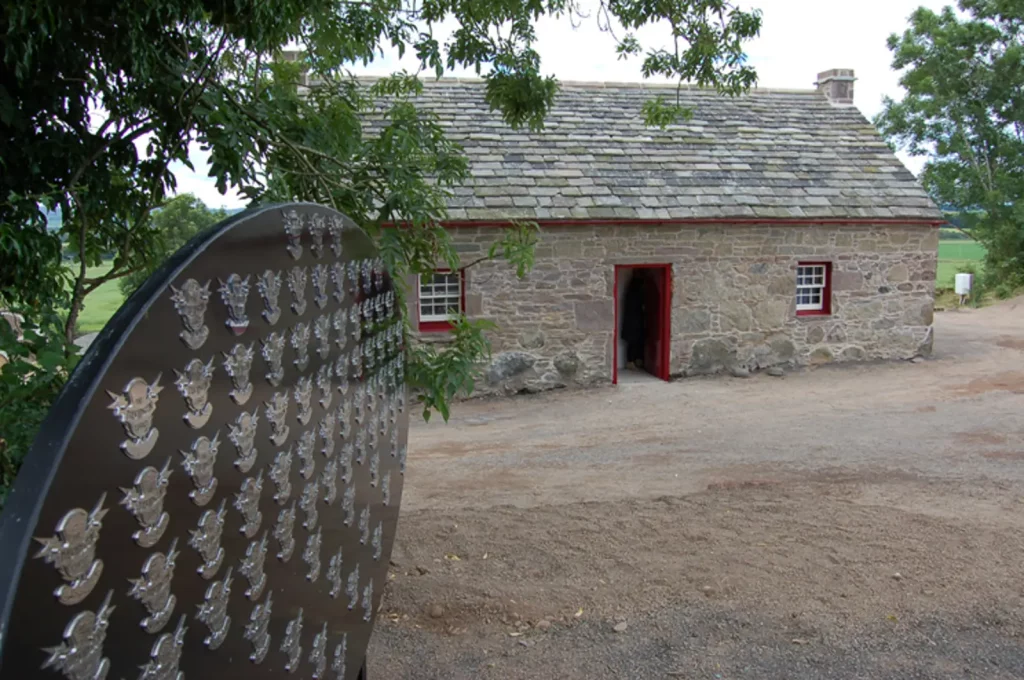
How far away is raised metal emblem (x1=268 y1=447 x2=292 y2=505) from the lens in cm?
201

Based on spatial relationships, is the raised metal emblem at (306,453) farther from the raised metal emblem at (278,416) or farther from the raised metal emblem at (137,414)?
the raised metal emblem at (137,414)

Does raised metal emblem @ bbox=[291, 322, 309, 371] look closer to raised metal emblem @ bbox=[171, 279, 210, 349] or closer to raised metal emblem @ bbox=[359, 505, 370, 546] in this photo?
raised metal emblem @ bbox=[171, 279, 210, 349]

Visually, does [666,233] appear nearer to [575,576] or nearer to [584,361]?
[584,361]

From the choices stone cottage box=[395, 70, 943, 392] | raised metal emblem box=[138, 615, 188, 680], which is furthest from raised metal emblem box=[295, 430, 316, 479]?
stone cottage box=[395, 70, 943, 392]

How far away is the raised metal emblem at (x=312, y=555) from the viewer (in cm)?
224

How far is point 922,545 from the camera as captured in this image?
22.1 ft

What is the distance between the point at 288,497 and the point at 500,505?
6.04 m

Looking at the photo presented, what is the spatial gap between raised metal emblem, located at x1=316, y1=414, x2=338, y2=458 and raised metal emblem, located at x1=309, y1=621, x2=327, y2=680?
498mm

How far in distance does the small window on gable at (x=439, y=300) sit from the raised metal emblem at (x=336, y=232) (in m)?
10.8

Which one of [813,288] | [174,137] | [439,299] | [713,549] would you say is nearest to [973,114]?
[813,288]

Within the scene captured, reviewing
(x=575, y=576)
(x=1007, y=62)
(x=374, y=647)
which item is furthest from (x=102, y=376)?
(x=1007, y=62)

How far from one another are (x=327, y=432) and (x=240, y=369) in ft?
2.17

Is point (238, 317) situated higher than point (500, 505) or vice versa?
point (238, 317)

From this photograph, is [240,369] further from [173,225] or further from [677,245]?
[677,245]
